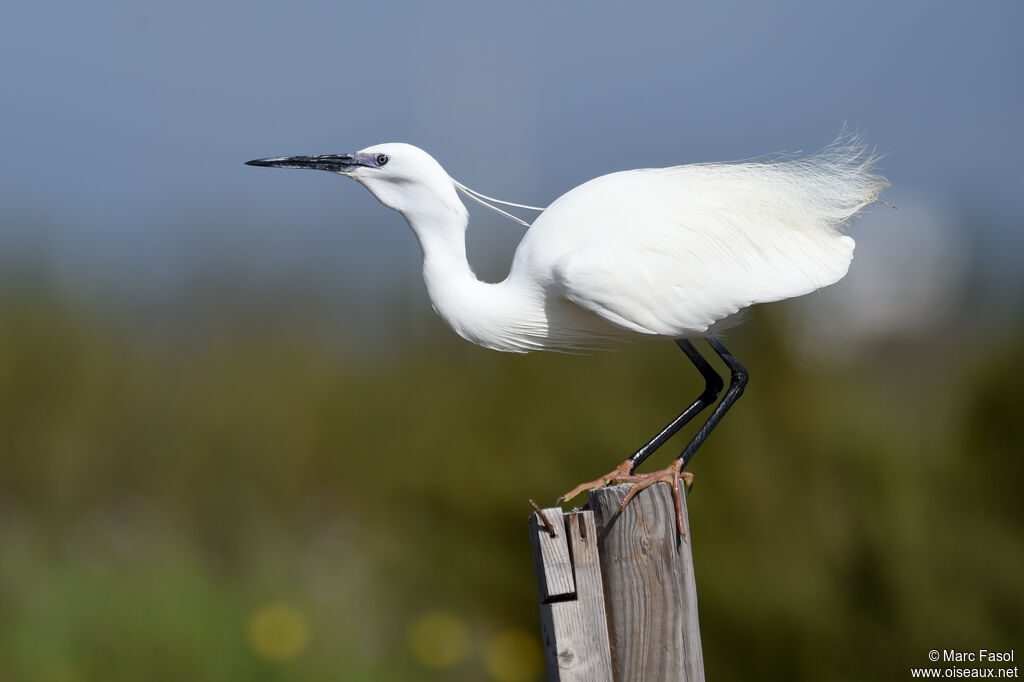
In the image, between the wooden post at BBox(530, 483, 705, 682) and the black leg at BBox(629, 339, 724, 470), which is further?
the black leg at BBox(629, 339, 724, 470)

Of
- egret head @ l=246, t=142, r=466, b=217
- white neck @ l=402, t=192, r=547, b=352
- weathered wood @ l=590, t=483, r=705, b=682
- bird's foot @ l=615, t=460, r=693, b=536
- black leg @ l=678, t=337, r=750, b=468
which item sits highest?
egret head @ l=246, t=142, r=466, b=217

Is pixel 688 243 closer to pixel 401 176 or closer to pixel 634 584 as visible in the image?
pixel 401 176

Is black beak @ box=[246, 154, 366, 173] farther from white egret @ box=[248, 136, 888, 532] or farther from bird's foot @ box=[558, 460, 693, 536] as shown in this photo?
bird's foot @ box=[558, 460, 693, 536]

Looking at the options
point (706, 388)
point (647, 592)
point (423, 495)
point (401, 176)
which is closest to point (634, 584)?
point (647, 592)

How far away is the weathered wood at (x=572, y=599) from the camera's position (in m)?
1.53

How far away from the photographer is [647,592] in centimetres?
159

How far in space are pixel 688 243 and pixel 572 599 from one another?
853 millimetres

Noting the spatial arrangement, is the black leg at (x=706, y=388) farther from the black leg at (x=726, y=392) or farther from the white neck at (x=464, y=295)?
the white neck at (x=464, y=295)

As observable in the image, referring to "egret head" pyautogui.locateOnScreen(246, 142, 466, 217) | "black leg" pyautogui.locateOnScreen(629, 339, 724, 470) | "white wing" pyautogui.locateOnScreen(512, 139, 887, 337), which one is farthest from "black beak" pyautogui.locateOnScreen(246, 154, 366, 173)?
"black leg" pyautogui.locateOnScreen(629, 339, 724, 470)

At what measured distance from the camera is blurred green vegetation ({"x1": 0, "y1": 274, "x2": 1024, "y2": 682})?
2891 millimetres

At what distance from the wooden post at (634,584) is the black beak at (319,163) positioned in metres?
0.95

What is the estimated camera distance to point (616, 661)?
161 cm

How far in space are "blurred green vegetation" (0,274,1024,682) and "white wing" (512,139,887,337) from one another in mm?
1010

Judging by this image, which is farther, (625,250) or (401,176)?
(401,176)
